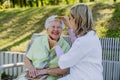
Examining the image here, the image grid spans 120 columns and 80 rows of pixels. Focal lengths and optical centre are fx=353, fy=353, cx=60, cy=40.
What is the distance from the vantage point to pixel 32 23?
11219 millimetres

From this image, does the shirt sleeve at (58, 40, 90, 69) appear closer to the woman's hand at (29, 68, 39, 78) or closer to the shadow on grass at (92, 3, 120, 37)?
the woman's hand at (29, 68, 39, 78)

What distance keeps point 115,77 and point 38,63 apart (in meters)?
2.65

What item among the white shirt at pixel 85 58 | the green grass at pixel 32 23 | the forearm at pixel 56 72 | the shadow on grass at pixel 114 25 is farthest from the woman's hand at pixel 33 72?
the shadow on grass at pixel 114 25

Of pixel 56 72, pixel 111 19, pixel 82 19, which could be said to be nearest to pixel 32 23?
pixel 111 19

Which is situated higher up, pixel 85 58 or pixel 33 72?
pixel 85 58

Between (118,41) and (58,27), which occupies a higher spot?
(58,27)

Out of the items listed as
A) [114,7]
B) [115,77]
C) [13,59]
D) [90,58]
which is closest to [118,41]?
[115,77]

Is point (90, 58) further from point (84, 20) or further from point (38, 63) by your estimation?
point (38, 63)

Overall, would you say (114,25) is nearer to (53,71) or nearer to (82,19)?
(53,71)

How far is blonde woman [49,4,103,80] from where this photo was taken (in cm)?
334

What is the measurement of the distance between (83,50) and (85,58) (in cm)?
10

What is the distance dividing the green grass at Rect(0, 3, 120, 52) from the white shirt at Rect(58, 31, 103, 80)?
5.65 m

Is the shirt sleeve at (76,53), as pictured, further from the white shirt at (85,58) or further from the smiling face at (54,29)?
the smiling face at (54,29)

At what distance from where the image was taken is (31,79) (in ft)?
14.1
